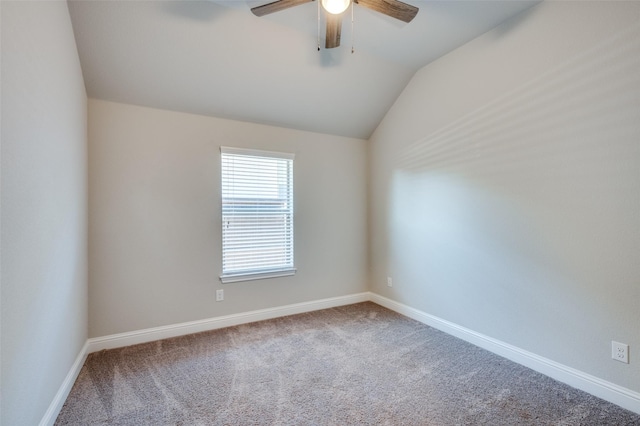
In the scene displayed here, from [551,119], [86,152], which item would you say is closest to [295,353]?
[86,152]

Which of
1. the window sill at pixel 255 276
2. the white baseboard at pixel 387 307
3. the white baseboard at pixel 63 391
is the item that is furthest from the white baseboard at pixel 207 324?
the window sill at pixel 255 276

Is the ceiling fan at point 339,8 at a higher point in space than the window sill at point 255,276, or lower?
higher

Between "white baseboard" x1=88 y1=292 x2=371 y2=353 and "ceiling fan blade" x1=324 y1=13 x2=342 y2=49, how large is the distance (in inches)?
111

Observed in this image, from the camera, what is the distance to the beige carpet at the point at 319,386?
176 centimetres

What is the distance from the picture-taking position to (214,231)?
3.11 metres

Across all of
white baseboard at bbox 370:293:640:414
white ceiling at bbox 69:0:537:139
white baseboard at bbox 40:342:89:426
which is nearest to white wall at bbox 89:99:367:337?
white ceiling at bbox 69:0:537:139

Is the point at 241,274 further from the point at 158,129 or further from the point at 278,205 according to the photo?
the point at 158,129

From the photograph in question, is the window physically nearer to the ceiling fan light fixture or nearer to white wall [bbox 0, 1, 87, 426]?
white wall [bbox 0, 1, 87, 426]

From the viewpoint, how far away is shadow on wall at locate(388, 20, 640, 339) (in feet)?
6.07

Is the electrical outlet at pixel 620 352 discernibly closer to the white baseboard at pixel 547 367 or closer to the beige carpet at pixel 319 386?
the white baseboard at pixel 547 367

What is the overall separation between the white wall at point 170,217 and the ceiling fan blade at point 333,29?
141 centimetres

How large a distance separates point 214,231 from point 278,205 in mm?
796

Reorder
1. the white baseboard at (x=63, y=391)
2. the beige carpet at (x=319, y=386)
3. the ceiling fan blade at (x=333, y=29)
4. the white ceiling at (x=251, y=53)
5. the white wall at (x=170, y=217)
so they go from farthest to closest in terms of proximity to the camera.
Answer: the white wall at (x=170, y=217), the white ceiling at (x=251, y=53), the ceiling fan blade at (x=333, y=29), the beige carpet at (x=319, y=386), the white baseboard at (x=63, y=391)

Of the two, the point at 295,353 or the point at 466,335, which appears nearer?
the point at 295,353
